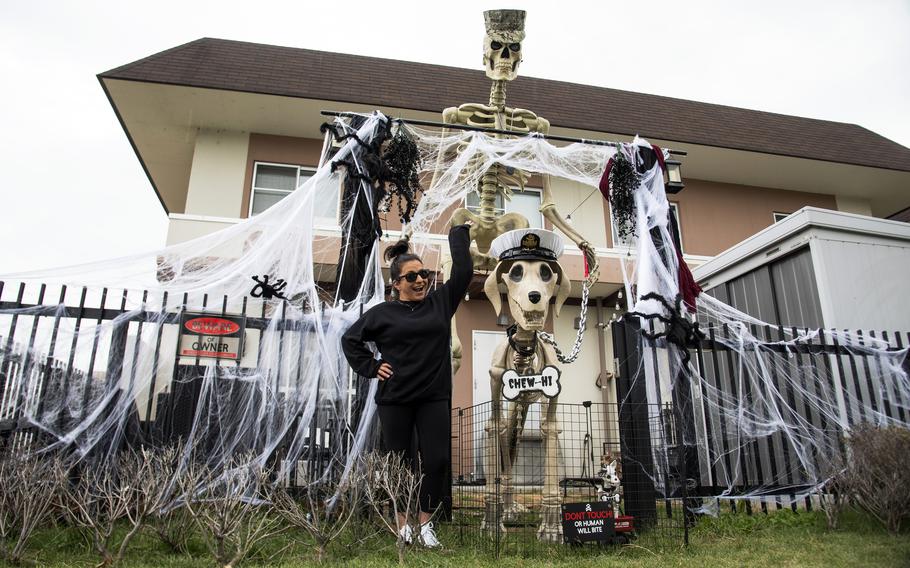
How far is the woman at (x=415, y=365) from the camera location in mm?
4215

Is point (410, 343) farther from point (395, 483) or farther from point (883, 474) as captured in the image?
point (883, 474)

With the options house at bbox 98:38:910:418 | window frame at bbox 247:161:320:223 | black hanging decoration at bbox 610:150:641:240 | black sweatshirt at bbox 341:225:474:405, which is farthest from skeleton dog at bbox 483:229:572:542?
window frame at bbox 247:161:320:223

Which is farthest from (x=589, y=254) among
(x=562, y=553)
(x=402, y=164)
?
(x=562, y=553)

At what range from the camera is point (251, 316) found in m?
5.60

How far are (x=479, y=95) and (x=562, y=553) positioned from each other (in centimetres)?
1256

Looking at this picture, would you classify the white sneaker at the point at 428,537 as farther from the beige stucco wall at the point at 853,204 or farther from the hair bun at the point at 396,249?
the beige stucco wall at the point at 853,204

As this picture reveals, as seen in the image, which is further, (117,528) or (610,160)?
(610,160)

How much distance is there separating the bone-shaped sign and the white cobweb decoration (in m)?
1.07

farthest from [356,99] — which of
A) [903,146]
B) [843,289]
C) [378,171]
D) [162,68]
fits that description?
[903,146]

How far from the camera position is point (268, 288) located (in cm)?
532

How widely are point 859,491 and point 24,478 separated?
20.5 ft

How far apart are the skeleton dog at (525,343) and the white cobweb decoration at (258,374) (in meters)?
0.88

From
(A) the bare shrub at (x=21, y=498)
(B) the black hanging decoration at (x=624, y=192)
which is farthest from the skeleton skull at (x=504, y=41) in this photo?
(A) the bare shrub at (x=21, y=498)

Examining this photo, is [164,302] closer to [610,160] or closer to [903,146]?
[610,160]
